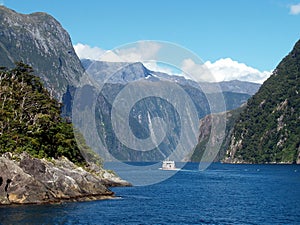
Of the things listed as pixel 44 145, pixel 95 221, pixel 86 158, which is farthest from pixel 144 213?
pixel 86 158

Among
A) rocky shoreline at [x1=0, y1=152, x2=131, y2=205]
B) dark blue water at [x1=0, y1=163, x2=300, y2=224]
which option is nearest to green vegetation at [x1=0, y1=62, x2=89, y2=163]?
rocky shoreline at [x1=0, y1=152, x2=131, y2=205]

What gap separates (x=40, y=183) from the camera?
90000 millimetres

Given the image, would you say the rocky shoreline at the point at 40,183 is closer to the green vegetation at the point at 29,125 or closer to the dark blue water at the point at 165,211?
the dark blue water at the point at 165,211

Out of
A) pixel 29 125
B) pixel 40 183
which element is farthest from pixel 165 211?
pixel 29 125

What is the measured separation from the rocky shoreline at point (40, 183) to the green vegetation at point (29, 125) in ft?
20.8

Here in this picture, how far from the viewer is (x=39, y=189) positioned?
89.3 metres

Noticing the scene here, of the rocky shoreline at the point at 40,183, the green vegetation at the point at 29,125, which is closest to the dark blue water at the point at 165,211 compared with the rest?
the rocky shoreline at the point at 40,183

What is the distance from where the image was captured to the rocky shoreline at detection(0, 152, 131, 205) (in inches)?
3413

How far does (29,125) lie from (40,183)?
28.5 m

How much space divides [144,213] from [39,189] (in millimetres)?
20368

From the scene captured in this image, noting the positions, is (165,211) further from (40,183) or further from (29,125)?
(29,125)

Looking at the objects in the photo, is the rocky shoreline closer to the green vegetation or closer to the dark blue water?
the dark blue water

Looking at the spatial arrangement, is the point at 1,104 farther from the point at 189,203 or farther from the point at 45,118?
the point at 189,203

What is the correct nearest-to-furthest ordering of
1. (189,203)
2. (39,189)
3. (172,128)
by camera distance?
(172,128) < (39,189) < (189,203)
